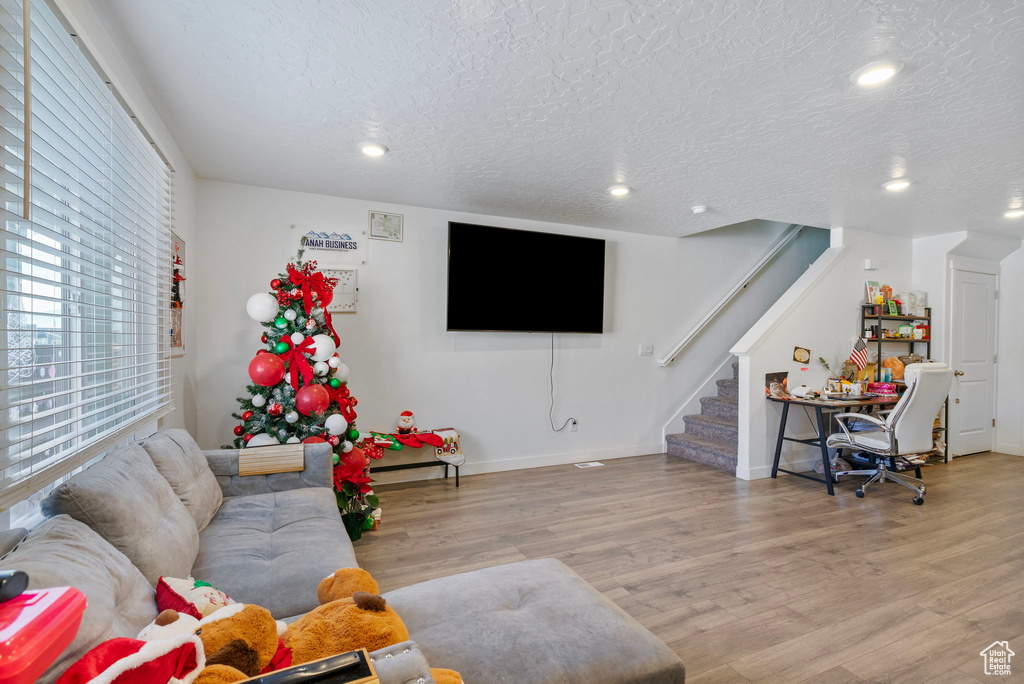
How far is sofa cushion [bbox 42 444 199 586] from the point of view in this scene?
1319 mm

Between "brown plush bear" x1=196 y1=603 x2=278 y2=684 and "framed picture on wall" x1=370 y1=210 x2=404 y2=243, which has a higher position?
"framed picture on wall" x1=370 y1=210 x2=404 y2=243

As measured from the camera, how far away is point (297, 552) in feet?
5.98

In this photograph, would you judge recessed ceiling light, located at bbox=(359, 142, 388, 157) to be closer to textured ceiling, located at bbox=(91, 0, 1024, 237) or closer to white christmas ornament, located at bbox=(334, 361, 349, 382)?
textured ceiling, located at bbox=(91, 0, 1024, 237)

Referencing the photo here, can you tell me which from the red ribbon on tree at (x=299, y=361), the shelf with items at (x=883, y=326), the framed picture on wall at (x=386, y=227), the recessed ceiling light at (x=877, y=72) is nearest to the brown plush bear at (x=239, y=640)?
the red ribbon on tree at (x=299, y=361)

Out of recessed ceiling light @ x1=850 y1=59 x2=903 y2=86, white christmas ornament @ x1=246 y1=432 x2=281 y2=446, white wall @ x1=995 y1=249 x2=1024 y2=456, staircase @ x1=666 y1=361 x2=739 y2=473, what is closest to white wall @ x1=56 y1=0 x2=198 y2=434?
white christmas ornament @ x1=246 y1=432 x2=281 y2=446

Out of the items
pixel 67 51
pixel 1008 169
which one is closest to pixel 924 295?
pixel 1008 169

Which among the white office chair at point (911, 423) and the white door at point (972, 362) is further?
the white door at point (972, 362)

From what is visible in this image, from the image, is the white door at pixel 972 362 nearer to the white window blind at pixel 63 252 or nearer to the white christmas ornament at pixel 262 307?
the white christmas ornament at pixel 262 307

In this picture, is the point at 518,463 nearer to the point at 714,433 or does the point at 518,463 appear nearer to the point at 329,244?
the point at 714,433

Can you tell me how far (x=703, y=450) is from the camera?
479 cm

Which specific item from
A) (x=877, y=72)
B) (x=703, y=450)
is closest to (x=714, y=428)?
(x=703, y=450)

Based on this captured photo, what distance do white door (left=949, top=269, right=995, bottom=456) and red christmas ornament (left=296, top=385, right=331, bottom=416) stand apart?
20.0 feet

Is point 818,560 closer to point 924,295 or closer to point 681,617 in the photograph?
point 681,617

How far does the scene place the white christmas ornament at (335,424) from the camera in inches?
114
